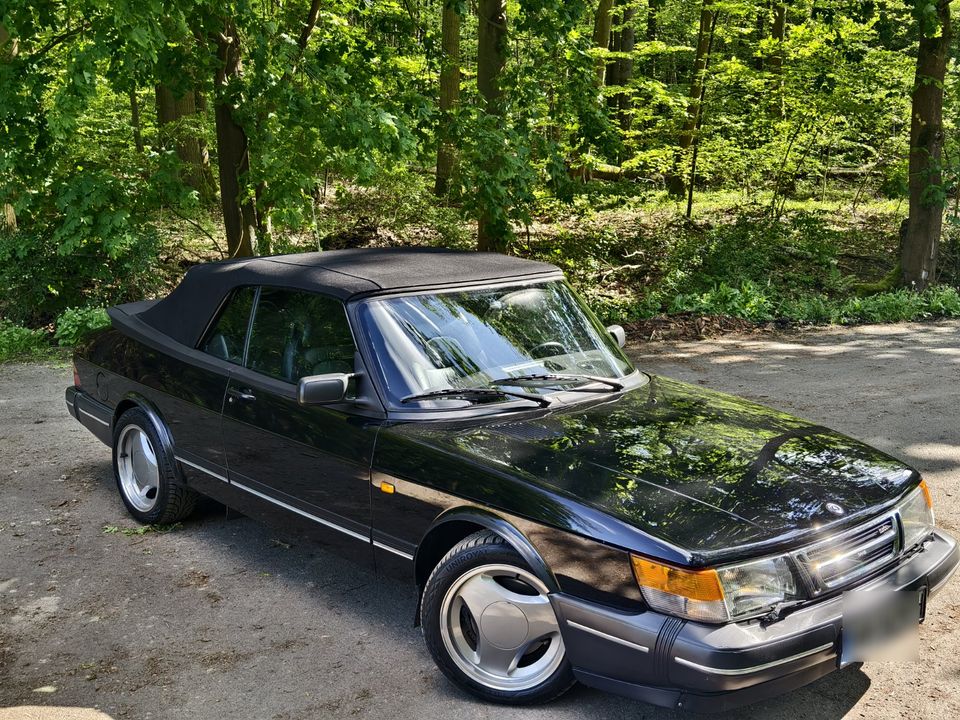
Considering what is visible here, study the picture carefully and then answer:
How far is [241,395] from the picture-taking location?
15.4 ft

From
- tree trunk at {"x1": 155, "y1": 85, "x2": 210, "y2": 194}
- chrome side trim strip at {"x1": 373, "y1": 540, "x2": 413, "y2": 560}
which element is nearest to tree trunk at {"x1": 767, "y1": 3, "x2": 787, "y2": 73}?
tree trunk at {"x1": 155, "y1": 85, "x2": 210, "y2": 194}

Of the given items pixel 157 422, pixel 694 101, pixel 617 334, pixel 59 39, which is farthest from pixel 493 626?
pixel 694 101

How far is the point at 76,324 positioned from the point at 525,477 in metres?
9.84

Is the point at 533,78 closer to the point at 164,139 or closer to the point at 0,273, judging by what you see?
the point at 164,139

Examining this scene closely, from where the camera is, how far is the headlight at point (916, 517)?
3596 millimetres

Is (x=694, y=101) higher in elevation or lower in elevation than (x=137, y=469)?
higher

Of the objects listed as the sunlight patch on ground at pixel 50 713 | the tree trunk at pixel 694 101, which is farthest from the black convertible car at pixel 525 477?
the tree trunk at pixel 694 101

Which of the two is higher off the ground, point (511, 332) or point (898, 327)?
point (511, 332)

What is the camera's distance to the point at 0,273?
12055 mm

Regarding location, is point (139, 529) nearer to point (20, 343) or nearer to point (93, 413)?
point (93, 413)

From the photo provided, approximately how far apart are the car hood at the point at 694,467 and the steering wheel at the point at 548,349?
360mm

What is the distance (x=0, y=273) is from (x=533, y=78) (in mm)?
7600

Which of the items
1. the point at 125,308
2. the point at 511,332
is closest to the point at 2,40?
the point at 125,308

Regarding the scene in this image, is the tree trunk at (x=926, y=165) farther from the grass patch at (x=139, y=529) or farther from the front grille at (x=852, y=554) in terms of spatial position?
the grass patch at (x=139, y=529)
